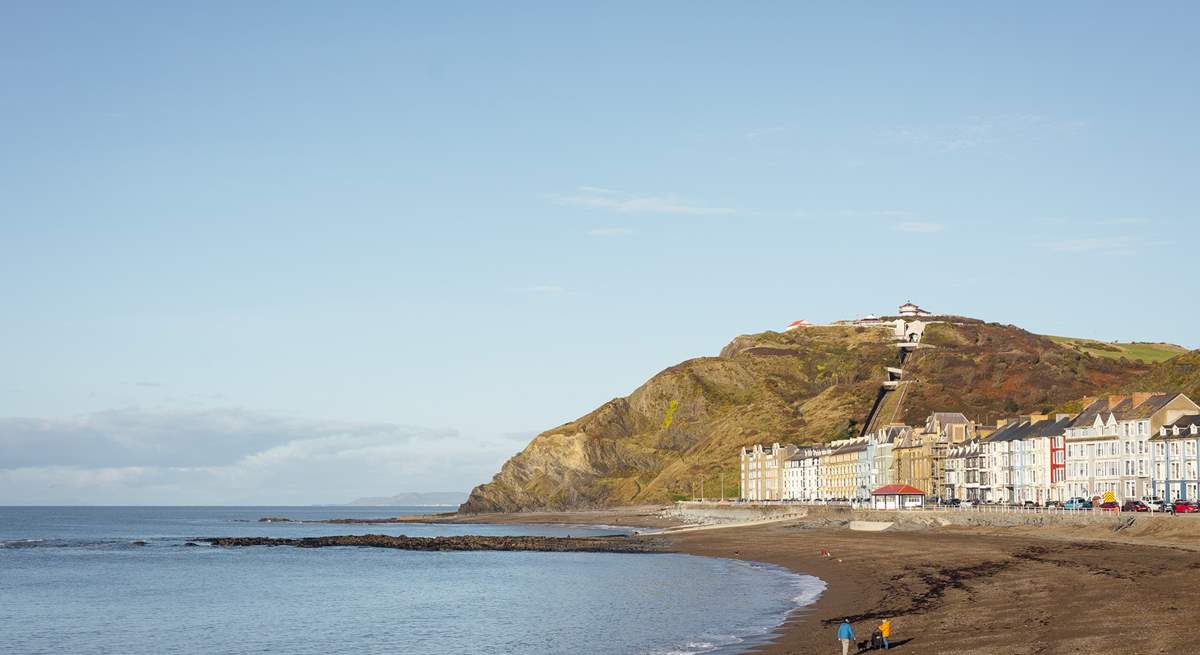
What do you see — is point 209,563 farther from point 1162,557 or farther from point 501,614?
point 1162,557

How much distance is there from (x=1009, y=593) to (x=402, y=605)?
116 feet

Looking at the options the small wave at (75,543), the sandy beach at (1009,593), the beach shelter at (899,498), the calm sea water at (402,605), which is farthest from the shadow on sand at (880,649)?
the small wave at (75,543)

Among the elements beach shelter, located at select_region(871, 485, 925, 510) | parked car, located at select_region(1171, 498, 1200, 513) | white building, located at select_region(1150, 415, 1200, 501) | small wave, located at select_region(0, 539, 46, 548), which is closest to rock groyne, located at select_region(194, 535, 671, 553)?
small wave, located at select_region(0, 539, 46, 548)

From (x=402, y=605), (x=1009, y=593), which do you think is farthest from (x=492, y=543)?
(x=1009, y=593)

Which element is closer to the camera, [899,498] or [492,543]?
[899,498]

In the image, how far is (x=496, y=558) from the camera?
120000mm

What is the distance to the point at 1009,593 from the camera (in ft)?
190

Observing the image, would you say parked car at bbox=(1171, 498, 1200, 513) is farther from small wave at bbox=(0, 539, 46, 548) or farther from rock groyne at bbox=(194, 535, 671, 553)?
small wave at bbox=(0, 539, 46, 548)

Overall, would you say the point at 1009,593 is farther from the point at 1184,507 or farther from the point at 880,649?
the point at 1184,507

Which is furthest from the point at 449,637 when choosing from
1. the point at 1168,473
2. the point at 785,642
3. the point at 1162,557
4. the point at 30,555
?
the point at 30,555

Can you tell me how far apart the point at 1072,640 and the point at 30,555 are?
126m

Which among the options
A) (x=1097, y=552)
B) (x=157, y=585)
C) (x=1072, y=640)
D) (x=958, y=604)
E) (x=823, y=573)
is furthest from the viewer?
(x=157, y=585)

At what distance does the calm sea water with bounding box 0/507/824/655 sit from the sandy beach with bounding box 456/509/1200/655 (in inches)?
146

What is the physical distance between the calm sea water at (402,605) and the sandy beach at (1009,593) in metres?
3.71
